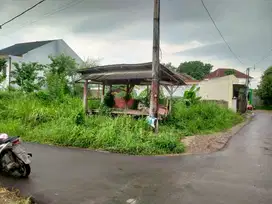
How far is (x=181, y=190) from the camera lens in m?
5.06

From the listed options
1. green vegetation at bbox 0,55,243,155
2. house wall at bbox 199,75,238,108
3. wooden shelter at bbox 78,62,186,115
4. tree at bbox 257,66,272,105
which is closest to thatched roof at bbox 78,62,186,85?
wooden shelter at bbox 78,62,186,115

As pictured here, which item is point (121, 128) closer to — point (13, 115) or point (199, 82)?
point (13, 115)

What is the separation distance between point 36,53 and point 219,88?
20.6m

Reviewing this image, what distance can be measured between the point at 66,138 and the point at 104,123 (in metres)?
1.63

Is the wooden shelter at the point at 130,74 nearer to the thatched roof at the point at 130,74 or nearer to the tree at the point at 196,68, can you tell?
the thatched roof at the point at 130,74

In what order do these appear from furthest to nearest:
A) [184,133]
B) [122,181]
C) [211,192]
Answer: [184,133]
[122,181]
[211,192]

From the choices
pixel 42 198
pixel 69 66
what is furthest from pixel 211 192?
pixel 69 66

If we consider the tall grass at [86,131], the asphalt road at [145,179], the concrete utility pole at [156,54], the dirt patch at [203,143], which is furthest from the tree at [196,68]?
the asphalt road at [145,179]

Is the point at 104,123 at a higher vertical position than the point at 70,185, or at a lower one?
higher

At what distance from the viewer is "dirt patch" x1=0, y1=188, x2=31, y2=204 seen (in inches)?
161

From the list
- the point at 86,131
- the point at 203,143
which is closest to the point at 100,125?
the point at 86,131

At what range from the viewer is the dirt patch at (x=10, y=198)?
4089mm

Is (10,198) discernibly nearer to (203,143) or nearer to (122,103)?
(203,143)

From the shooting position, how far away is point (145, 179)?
5.73 m
